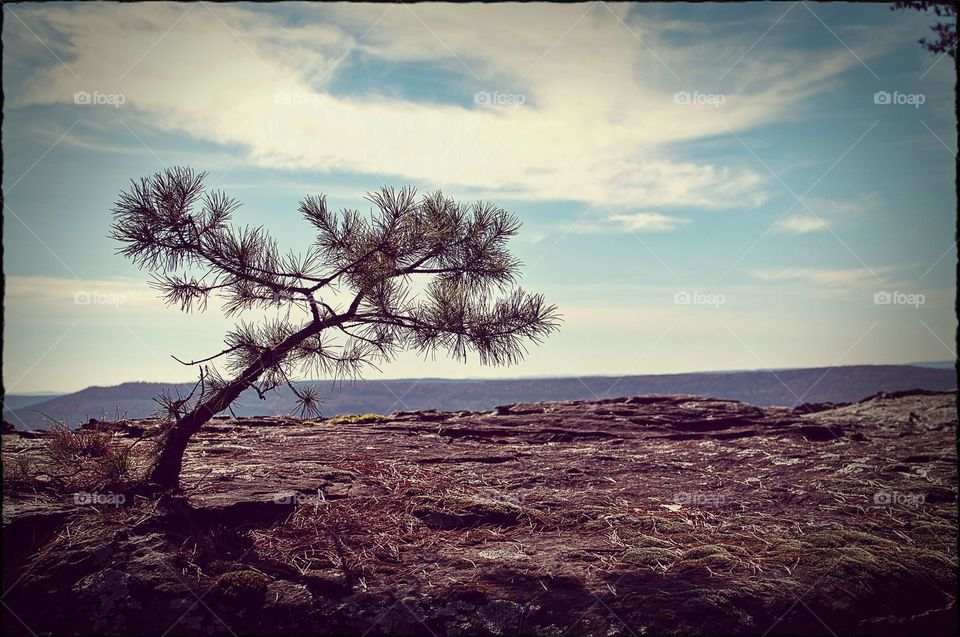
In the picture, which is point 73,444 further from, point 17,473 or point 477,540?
point 477,540

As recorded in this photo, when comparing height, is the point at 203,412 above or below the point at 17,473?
above

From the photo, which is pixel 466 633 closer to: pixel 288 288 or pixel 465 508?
pixel 465 508

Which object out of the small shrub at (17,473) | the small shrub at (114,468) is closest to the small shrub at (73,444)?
the small shrub at (17,473)

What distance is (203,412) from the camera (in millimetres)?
6254

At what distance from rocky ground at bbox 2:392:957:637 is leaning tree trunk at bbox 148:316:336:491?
0.88 ft

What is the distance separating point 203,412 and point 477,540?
272 cm

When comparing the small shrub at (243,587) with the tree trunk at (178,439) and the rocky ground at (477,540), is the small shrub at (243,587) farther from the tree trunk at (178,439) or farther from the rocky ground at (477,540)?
the tree trunk at (178,439)

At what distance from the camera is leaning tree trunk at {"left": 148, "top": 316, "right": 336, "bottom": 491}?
5.96 metres

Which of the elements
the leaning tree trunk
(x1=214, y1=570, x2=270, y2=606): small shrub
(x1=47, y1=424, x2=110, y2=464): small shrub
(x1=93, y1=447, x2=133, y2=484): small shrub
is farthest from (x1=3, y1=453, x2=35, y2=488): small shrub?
(x1=214, y1=570, x2=270, y2=606): small shrub

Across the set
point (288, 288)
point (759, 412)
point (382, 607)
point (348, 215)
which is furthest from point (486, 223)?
point (759, 412)

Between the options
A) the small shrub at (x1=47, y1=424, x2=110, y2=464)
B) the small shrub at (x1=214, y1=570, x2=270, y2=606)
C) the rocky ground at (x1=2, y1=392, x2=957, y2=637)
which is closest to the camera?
the rocky ground at (x1=2, y1=392, x2=957, y2=637)

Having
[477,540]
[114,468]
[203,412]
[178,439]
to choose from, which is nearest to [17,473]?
[114,468]

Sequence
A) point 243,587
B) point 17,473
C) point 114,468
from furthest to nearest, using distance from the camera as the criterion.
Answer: point 17,473
point 114,468
point 243,587

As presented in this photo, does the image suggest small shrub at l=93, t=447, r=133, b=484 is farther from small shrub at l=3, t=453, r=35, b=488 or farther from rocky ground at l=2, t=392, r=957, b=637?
small shrub at l=3, t=453, r=35, b=488
